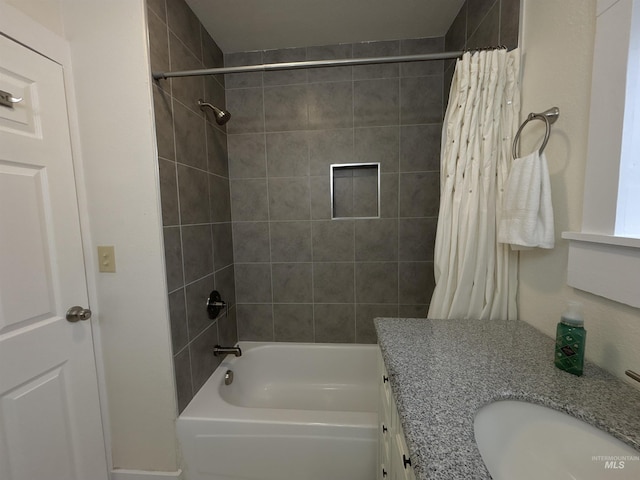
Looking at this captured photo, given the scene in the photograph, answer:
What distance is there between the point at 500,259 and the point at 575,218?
310 mm

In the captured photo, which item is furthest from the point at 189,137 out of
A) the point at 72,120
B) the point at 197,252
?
the point at 197,252

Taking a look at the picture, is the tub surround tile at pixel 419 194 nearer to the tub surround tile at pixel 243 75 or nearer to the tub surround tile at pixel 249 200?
the tub surround tile at pixel 249 200

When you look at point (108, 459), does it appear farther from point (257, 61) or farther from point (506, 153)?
point (257, 61)

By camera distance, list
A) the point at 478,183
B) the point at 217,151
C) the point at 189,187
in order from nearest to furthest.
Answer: the point at 478,183, the point at 189,187, the point at 217,151

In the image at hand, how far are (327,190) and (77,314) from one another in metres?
1.50

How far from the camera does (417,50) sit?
1758mm

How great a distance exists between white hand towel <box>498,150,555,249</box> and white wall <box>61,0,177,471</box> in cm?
142

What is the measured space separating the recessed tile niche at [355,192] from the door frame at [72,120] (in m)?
1.37

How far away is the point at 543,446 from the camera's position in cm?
60

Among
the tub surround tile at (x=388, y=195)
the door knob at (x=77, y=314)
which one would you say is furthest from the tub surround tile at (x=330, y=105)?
the door knob at (x=77, y=314)

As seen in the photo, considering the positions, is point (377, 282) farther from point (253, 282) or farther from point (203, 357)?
point (203, 357)

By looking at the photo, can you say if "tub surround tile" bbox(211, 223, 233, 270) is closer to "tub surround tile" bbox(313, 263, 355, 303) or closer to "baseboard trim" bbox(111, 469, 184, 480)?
"tub surround tile" bbox(313, 263, 355, 303)

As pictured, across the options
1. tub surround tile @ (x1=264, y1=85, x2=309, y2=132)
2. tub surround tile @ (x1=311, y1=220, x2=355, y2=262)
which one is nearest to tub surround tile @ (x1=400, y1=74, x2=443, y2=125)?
tub surround tile @ (x1=264, y1=85, x2=309, y2=132)

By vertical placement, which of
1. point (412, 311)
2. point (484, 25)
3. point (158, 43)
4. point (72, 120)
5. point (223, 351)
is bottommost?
point (223, 351)
